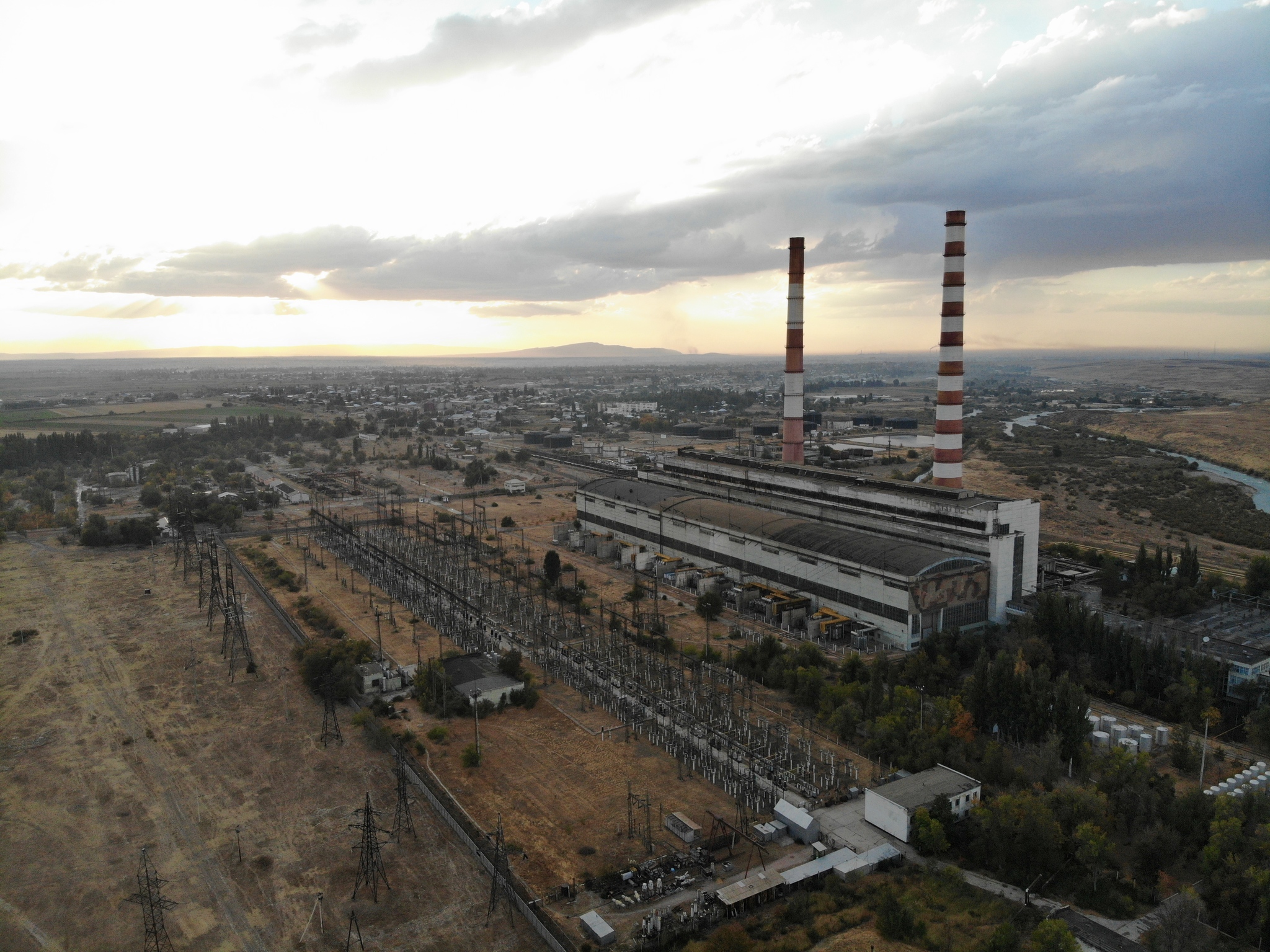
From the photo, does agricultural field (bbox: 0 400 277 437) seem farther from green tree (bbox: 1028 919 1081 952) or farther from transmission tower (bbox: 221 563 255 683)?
green tree (bbox: 1028 919 1081 952)

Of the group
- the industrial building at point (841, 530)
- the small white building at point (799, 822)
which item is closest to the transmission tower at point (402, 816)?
the small white building at point (799, 822)

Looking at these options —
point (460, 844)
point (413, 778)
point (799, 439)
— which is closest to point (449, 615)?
point (413, 778)

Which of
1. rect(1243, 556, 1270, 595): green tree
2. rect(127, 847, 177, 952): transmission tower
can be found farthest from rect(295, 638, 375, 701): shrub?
rect(1243, 556, 1270, 595): green tree

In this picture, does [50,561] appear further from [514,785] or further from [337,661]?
[514,785]

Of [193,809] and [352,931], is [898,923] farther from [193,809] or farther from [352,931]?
[193,809]

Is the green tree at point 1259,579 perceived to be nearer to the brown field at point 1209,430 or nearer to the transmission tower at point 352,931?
the transmission tower at point 352,931

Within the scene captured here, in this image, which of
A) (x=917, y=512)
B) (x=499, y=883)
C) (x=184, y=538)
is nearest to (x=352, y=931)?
(x=499, y=883)
